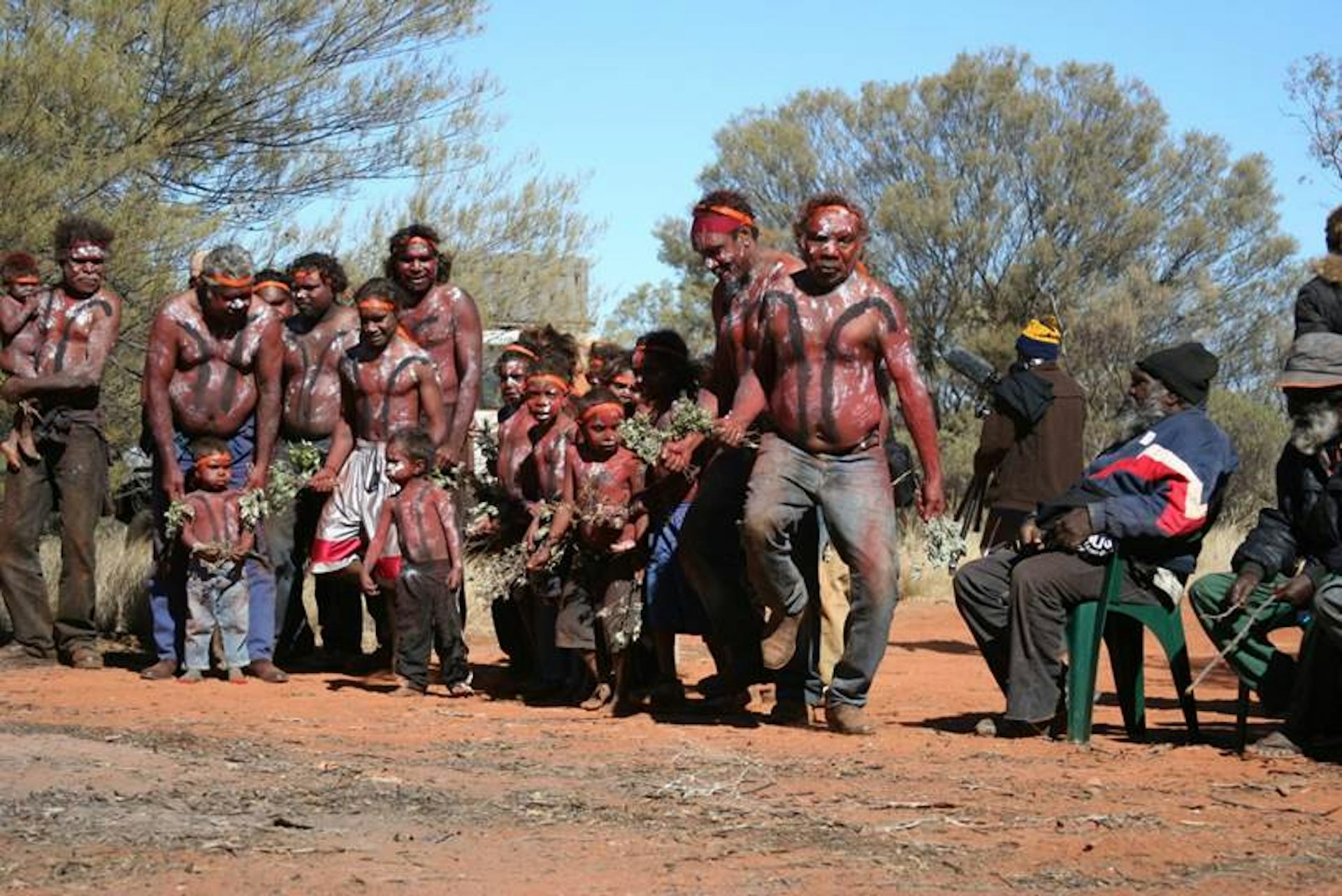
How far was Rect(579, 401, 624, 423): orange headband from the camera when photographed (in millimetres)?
10328

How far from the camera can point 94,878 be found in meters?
5.84

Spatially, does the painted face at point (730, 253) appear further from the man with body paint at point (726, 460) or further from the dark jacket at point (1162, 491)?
the dark jacket at point (1162, 491)

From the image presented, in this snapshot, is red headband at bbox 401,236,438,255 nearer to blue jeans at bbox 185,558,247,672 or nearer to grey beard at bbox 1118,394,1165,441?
blue jeans at bbox 185,558,247,672

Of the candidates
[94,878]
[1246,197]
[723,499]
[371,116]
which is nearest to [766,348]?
[723,499]

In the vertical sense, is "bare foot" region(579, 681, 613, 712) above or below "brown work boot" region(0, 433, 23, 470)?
below

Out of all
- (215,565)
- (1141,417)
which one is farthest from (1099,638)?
(215,565)

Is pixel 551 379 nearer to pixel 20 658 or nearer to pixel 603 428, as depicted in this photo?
pixel 603 428

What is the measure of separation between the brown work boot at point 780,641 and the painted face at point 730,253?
158 cm

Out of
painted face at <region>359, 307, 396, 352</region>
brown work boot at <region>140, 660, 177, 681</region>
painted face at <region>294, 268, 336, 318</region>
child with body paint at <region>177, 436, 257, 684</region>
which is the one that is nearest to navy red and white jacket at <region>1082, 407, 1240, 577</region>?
painted face at <region>359, 307, 396, 352</region>

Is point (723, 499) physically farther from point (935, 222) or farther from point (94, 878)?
point (935, 222)

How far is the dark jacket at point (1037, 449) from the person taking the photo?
11.2 meters

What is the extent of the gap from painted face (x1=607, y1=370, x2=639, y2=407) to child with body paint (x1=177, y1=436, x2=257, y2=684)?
2.06m

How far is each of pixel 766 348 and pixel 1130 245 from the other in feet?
83.8

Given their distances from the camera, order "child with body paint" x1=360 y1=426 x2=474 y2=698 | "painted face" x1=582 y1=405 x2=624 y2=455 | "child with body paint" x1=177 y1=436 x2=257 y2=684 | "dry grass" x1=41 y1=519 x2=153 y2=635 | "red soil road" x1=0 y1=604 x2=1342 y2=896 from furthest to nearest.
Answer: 1. "dry grass" x1=41 y1=519 x2=153 y2=635
2. "child with body paint" x1=177 y1=436 x2=257 y2=684
3. "child with body paint" x1=360 y1=426 x2=474 y2=698
4. "painted face" x1=582 y1=405 x2=624 y2=455
5. "red soil road" x1=0 y1=604 x2=1342 y2=896
